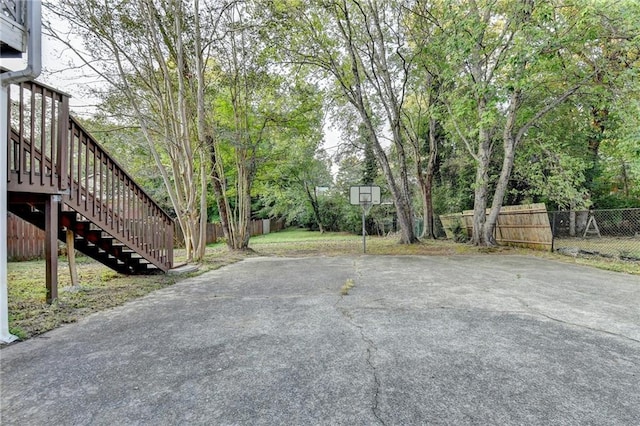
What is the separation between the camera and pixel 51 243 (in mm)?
3479

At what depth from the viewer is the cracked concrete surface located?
163cm

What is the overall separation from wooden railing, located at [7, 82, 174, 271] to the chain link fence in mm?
9475

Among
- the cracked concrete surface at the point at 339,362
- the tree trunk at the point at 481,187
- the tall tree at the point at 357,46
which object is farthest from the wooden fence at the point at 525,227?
the cracked concrete surface at the point at 339,362

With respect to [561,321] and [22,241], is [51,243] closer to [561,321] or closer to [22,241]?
[561,321]

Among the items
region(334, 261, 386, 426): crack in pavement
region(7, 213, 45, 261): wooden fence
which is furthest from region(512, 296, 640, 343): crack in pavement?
region(7, 213, 45, 261): wooden fence

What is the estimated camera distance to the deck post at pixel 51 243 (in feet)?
11.4

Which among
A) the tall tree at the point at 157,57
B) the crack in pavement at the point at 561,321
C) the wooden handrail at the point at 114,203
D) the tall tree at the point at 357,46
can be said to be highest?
the tall tree at the point at 357,46

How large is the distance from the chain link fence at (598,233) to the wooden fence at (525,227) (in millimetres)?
229

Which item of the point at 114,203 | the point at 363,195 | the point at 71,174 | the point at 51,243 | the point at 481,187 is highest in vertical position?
the point at 481,187

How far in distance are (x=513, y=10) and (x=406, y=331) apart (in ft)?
27.8

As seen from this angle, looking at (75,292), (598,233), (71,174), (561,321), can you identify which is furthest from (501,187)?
(75,292)

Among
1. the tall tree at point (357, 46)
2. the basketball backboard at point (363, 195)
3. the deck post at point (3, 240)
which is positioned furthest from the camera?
the basketball backboard at point (363, 195)

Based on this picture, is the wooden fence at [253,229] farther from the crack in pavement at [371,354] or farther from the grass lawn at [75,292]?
the crack in pavement at [371,354]

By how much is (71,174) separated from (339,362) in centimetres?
398
